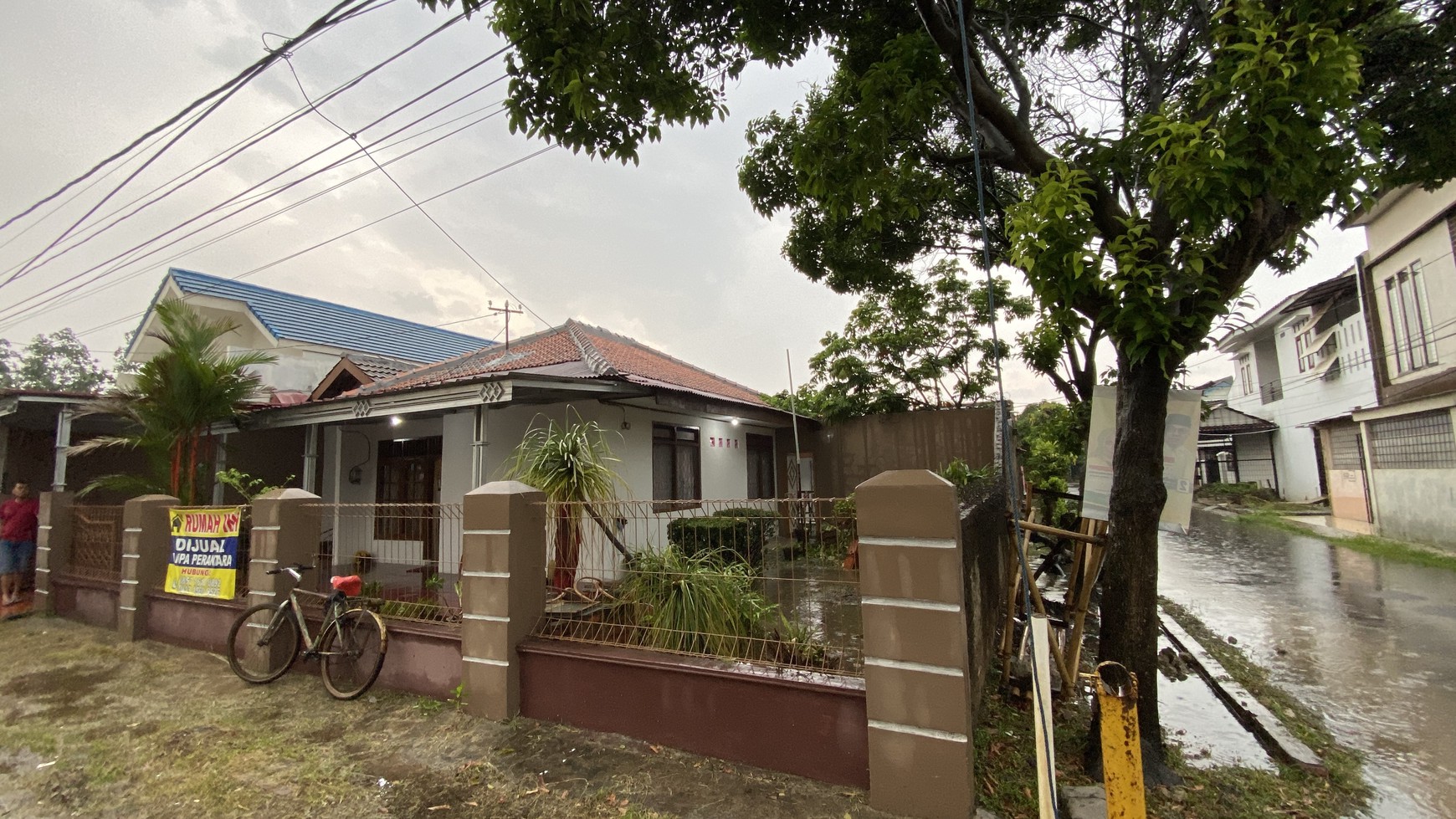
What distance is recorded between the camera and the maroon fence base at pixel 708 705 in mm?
3223

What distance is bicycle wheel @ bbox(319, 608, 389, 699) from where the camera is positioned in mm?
4910

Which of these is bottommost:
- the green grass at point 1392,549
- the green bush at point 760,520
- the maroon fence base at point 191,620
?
the green grass at point 1392,549

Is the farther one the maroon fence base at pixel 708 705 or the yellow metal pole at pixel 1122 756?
the maroon fence base at pixel 708 705

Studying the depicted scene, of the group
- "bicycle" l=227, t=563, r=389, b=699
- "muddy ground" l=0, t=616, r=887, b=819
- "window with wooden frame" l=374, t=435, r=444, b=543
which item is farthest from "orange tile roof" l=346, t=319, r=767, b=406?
"muddy ground" l=0, t=616, r=887, b=819

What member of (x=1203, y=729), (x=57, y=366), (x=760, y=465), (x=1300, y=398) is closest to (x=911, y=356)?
(x=760, y=465)

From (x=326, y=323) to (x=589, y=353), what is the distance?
10.4 meters

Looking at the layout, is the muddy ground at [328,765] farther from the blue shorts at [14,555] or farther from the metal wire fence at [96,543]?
the blue shorts at [14,555]

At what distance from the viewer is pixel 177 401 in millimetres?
8133

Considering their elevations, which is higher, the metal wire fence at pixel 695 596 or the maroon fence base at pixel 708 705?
the metal wire fence at pixel 695 596

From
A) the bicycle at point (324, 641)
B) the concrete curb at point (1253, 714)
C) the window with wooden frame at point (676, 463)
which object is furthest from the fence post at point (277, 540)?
the concrete curb at point (1253, 714)

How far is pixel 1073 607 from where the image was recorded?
14.5 ft

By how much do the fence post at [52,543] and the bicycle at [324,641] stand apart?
5.19m

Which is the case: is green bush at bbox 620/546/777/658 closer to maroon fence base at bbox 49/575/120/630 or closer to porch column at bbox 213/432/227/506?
maroon fence base at bbox 49/575/120/630

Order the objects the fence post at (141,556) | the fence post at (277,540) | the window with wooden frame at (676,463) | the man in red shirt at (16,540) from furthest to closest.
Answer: the window with wooden frame at (676,463), the man in red shirt at (16,540), the fence post at (141,556), the fence post at (277,540)
